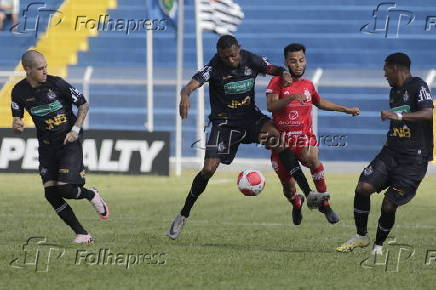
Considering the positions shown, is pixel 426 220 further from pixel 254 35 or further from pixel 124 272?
pixel 254 35

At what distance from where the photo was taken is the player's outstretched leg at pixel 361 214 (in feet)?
32.9

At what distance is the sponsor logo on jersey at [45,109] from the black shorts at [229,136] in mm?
1797

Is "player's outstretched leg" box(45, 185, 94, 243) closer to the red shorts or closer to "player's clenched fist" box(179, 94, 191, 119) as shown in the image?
"player's clenched fist" box(179, 94, 191, 119)

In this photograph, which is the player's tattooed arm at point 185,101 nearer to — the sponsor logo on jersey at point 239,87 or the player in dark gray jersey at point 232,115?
the player in dark gray jersey at point 232,115

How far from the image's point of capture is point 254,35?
2986 centimetres

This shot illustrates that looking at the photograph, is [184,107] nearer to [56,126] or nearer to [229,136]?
[229,136]

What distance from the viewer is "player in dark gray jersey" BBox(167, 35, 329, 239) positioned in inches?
448

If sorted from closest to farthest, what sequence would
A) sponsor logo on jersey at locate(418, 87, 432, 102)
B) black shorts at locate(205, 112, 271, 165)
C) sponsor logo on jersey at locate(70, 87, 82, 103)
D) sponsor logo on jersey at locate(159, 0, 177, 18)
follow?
sponsor logo on jersey at locate(418, 87, 432, 102) → sponsor logo on jersey at locate(70, 87, 82, 103) → black shorts at locate(205, 112, 271, 165) → sponsor logo on jersey at locate(159, 0, 177, 18)

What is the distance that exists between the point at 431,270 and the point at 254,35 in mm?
21099

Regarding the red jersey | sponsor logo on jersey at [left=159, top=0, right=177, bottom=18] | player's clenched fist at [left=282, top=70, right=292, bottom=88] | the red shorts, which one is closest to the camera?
player's clenched fist at [left=282, top=70, right=292, bottom=88]

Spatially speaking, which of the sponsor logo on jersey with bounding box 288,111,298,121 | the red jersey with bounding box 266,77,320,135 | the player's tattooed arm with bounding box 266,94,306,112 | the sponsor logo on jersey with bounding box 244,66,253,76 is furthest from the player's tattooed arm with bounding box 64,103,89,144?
the sponsor logo on jersey with bounding box 288,111,298,121

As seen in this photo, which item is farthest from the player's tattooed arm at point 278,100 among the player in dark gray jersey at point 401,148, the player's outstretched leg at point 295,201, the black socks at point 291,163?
the player in dark gray jersey at point 401,148

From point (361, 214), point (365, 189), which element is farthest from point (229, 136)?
point (365, 189)

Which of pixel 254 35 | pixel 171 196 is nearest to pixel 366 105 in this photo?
pixel 254 35
